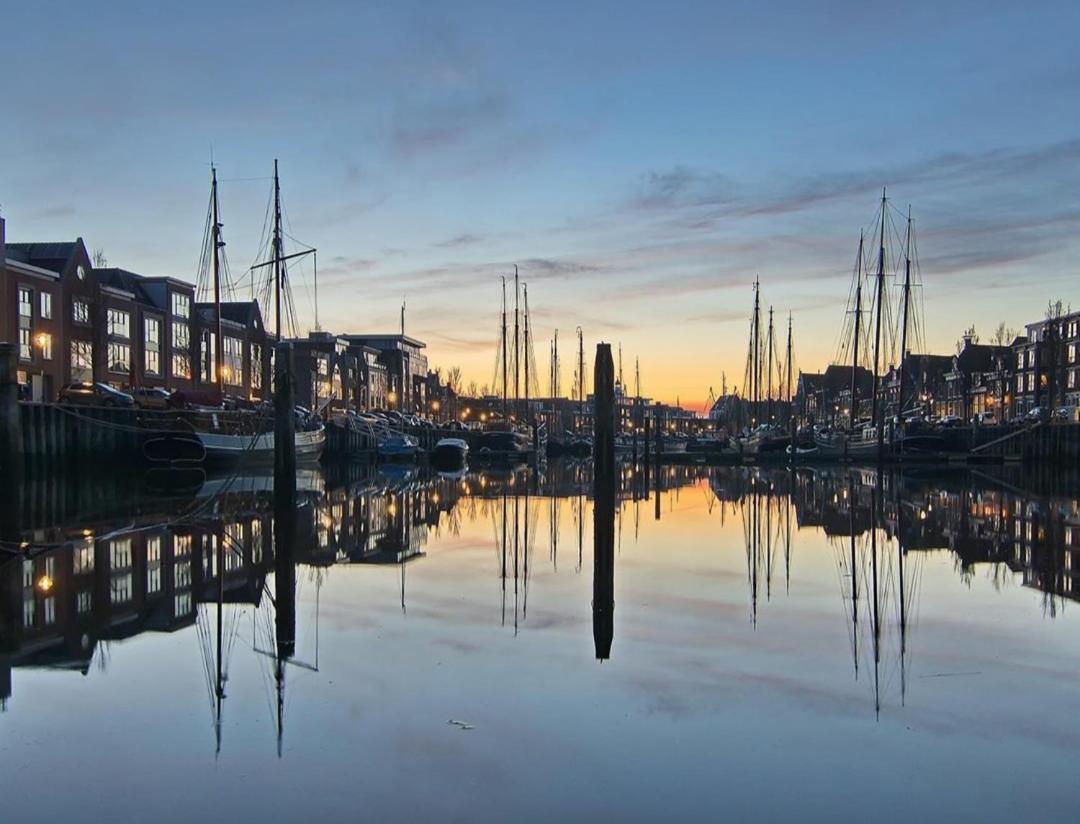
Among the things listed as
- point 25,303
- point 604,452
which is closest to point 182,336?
point 25,303

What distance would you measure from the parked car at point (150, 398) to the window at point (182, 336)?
34.4 m

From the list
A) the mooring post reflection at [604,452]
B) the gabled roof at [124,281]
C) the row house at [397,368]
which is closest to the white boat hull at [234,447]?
the mooring post reflection at [604,452]

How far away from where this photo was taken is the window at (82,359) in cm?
8362

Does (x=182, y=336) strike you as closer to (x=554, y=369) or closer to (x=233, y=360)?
(x=233, y=360)

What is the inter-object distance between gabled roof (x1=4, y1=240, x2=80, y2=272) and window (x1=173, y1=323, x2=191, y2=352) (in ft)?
63.1

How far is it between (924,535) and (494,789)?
20375mm

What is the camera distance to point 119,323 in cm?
9162

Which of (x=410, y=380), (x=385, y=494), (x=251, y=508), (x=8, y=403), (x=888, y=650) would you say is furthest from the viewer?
(x=410, y=380)

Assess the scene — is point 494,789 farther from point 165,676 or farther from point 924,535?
point 924,535

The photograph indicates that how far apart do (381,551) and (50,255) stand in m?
73.9

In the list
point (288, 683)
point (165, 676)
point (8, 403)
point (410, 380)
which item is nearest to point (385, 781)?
point (288, 683)

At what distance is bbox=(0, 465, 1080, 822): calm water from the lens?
7.27 meters

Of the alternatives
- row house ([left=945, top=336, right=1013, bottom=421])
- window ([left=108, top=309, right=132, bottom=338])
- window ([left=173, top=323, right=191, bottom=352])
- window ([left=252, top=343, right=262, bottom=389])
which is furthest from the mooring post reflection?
row house ([left=945, top=336, right=1013, bottom=421])

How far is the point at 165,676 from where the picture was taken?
34.4 feet
